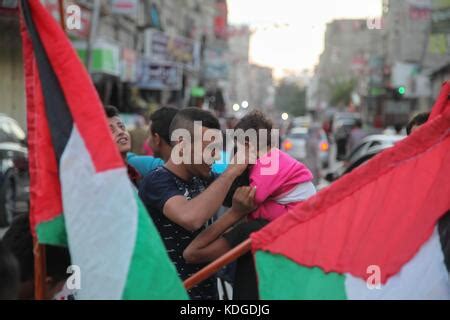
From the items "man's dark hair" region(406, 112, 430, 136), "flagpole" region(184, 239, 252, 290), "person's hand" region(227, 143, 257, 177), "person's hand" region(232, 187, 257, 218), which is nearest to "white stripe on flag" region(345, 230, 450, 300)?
"flagpole" region(184, 239, 252, 290)

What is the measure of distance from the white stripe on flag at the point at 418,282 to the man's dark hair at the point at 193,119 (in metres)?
1.18

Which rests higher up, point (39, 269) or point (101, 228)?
point (101, 228)

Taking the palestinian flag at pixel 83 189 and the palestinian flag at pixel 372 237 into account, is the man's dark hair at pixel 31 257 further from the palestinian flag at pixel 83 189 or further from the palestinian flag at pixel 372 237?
the palestinian flag at pixel 372 237

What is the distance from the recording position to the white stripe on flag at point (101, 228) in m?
2.91

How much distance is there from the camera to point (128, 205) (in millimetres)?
2930

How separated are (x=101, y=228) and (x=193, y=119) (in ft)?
4.16

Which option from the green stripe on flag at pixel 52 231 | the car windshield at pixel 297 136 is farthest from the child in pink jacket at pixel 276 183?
the car windshield at pixel 297 136

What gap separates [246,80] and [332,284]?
5859 inches

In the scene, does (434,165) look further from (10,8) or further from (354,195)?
(10,8)

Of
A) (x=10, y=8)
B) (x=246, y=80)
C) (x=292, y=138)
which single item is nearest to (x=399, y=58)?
(x=292, y=138)

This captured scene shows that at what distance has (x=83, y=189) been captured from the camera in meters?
2.95

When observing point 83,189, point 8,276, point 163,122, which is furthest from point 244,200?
point 163,122

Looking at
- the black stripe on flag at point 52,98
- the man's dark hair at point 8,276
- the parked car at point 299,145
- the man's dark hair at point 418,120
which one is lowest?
the parked car at point 299,145

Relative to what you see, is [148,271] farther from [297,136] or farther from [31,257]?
[297,136]
